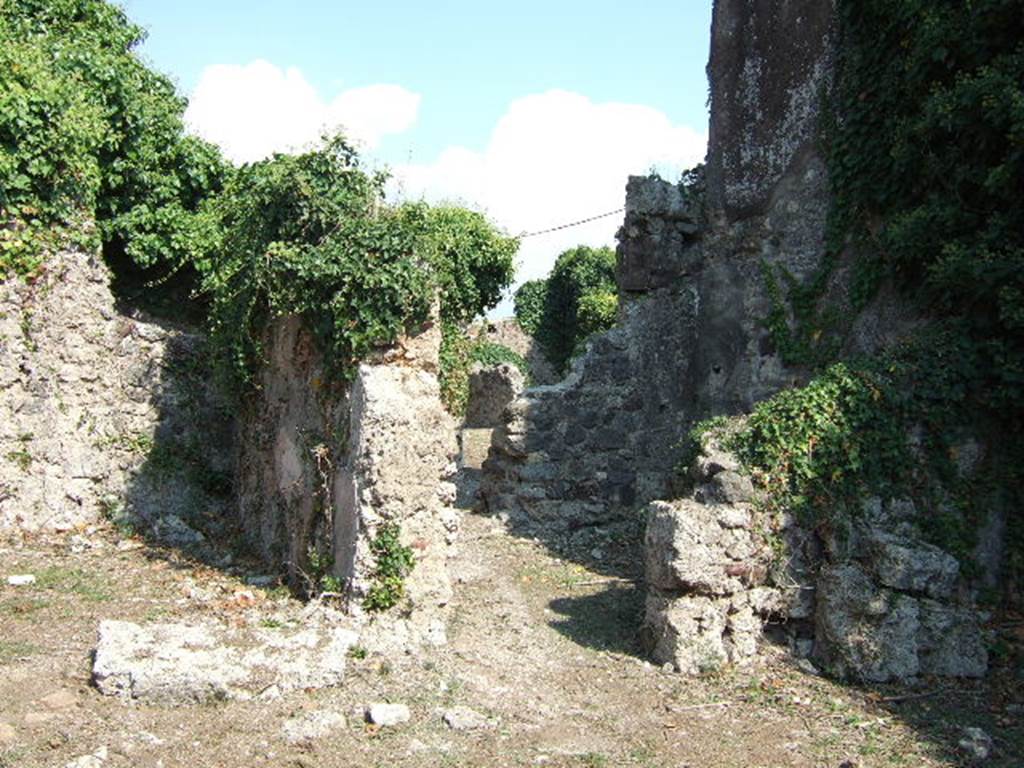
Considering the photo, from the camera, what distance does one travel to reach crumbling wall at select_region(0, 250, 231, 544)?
922cm

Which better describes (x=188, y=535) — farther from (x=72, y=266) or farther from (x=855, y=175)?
(x=855, y=175)

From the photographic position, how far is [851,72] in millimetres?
9578

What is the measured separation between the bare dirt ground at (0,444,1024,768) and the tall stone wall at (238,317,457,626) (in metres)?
0.50

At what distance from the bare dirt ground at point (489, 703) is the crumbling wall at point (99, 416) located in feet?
3.76

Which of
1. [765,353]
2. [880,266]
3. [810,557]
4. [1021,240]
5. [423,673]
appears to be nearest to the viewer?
[423,673]

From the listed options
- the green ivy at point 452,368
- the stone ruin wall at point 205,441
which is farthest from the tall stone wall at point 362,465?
the green ivy at point 452,368

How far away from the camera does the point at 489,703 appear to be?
601 centimetres

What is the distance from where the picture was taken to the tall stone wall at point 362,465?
702cm

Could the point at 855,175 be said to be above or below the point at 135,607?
above

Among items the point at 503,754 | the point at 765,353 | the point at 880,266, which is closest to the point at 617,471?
the point at 765,353

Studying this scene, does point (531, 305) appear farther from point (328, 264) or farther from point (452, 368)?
point (328, 264)

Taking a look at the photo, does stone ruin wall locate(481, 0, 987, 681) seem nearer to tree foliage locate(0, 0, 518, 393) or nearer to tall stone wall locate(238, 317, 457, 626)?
tall stone wall locate(238, 317, 457, 626)

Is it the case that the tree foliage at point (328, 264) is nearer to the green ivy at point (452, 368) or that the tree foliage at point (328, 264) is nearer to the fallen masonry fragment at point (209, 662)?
the fallen masonry fragment at point (209, 662)

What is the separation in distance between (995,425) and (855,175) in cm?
298
